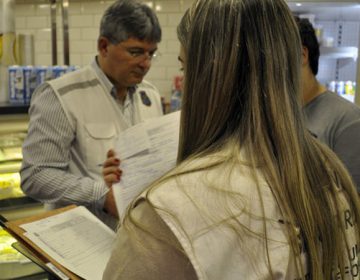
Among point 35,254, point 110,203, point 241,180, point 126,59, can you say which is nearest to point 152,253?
point 241,180

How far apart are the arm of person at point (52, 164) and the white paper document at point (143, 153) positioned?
279 mm

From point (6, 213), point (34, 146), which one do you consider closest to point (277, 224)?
point (34, 146)

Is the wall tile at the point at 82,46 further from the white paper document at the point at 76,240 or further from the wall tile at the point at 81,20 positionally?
the white paper document at the point at 76,240

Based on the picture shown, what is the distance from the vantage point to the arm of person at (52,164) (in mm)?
1773

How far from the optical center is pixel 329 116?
6.43ft

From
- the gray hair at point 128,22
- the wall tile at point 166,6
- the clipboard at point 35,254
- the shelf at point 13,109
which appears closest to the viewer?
the clipboard at point 35,254

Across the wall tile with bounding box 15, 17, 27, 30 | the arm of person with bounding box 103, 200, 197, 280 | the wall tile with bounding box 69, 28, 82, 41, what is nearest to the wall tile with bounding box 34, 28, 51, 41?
the wall tile with bounding box 15, 17, 27, 30

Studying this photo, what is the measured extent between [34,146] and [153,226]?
1.19 m

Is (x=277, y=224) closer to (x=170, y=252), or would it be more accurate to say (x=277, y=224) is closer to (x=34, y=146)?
(x=170, y=252)

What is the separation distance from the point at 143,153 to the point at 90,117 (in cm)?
50

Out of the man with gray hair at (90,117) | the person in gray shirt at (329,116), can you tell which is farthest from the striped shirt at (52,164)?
the person in gray shirt at (329,116)

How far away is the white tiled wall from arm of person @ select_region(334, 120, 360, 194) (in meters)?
2.53

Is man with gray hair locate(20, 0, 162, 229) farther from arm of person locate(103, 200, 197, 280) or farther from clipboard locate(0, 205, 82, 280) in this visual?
arm of person locate(103, 200, 197, 280)

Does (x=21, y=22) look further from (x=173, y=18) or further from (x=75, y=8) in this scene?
(x=173, y=18)
